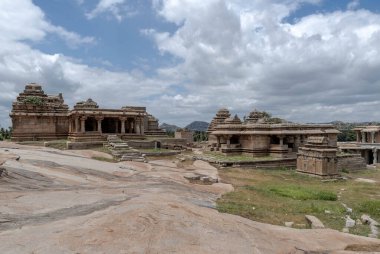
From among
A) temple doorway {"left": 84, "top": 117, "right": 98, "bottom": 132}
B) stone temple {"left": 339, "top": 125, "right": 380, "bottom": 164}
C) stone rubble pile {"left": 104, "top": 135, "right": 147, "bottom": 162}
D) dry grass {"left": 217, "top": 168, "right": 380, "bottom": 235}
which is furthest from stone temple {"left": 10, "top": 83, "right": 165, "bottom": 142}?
stone temple {"left": 339, "top": 125, "right": 380, "bottom": 164}

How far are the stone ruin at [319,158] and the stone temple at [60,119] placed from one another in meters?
17.3

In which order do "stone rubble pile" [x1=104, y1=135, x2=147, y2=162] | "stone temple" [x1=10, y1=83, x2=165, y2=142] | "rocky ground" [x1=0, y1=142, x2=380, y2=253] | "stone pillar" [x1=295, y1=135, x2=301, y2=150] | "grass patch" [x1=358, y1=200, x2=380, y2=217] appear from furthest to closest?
"stone temple" [x1=10, y1=83, x2=165, y2=142] < "stone pillar" [x1=295, y1=135, x2=301, y2=150] < "stone rubble pile" [x1=104, y1=135, x2=147, y2=162] < "grass patch" [x1=358, y1=200, x2=380, y2=217] < "rocky ground" [x1=0, y1=142, x2=380, y2=253]

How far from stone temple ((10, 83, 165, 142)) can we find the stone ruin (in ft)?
56.6

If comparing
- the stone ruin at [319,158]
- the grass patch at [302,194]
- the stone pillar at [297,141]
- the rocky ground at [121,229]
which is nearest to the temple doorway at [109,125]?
the stone pillar at [297,141]

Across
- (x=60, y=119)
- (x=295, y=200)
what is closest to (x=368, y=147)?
(x=295, y=200)

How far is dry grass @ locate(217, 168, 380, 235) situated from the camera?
12.9m

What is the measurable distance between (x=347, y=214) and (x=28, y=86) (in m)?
36.8

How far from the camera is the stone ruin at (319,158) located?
25469mm

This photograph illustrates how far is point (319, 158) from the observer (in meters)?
25.8

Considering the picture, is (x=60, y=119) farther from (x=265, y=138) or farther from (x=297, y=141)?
(x=297, y=141)

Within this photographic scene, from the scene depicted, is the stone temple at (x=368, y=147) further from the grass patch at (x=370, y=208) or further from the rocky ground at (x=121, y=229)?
the rocky ground at (x=121, y=229)

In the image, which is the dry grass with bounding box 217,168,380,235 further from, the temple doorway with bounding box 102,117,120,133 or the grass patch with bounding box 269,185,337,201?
the temple doorway with bounding box 102,117,120,133

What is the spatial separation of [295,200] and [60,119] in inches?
1184

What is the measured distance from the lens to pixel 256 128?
32125 mm
